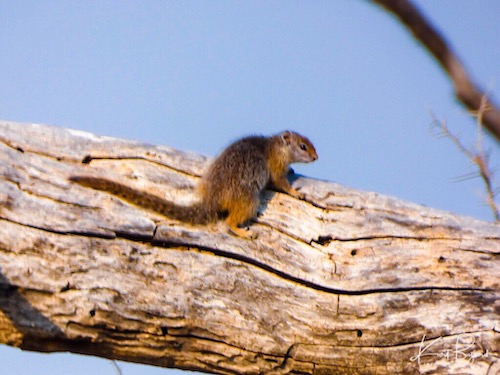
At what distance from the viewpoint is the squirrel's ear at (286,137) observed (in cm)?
669

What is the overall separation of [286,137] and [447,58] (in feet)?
12.9

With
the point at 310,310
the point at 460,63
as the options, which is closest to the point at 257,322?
the point at 310,310

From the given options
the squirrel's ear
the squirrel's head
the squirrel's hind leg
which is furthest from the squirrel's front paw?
the squirrel's ear

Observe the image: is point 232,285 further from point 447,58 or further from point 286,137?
point 286,137

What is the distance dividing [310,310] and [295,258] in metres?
0.38

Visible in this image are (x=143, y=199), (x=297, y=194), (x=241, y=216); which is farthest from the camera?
(x=297, y=194)

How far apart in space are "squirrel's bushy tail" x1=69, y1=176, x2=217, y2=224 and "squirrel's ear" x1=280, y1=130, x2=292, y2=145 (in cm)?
215

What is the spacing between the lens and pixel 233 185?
5.15 meters

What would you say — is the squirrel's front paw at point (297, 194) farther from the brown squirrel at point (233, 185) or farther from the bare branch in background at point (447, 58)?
the bare branch in background at point (447, 58)

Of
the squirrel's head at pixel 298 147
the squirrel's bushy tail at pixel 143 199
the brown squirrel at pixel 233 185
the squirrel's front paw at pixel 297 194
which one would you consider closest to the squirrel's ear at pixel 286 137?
the squirrel's head at pixel 298 147

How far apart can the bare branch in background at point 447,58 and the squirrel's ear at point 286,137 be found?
11.7 feet

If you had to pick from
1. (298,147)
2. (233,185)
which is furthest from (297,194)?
(298,147)

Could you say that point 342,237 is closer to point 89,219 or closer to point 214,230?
point 214,230

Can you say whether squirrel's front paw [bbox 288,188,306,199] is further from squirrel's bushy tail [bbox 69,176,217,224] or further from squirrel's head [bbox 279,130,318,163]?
squirrel's head [bbox 279,130,318,163]
